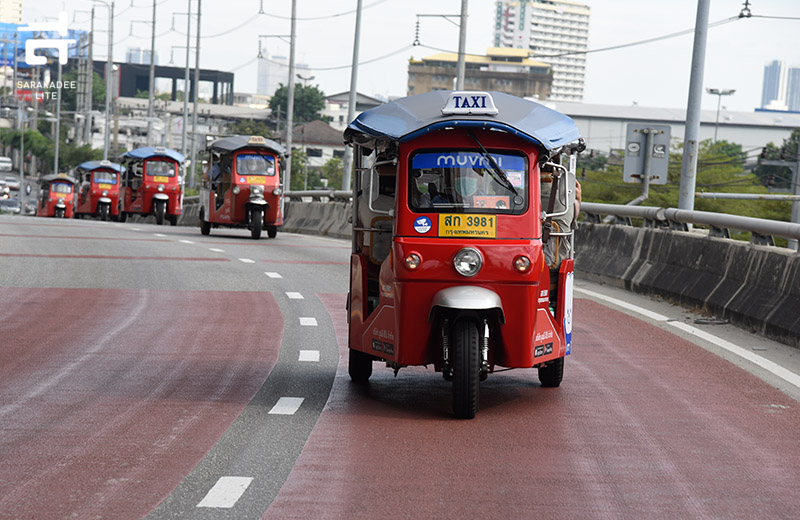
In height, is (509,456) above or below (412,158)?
below

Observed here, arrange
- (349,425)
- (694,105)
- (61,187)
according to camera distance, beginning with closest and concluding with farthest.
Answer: (349,425) → (694,105) → (61,187)

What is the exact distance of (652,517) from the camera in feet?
20.0

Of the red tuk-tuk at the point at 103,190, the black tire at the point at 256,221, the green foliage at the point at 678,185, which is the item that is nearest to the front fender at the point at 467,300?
the black tire at the point at 256,221

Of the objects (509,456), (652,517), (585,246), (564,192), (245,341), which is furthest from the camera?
(585,246)

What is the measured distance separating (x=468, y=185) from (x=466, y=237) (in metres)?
0.37

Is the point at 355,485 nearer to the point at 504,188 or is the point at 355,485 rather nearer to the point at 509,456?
the point at 509,456

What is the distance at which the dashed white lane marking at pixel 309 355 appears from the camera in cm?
1105

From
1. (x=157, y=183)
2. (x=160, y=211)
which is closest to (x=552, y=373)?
(x=160, y=211)

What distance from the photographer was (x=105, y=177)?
57.2 m

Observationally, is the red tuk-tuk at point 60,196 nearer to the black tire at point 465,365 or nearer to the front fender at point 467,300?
the front fender at point 467,300

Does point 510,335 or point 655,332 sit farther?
point 655,332

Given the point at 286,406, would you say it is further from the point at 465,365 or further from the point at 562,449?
the point at 562,449

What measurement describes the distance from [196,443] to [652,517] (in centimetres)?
279

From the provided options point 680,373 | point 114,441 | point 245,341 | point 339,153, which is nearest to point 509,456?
point 114,441
